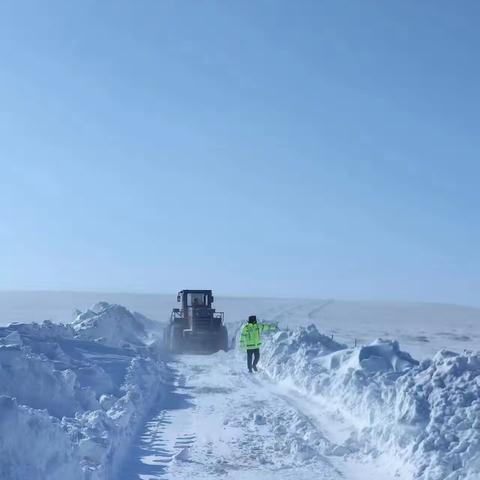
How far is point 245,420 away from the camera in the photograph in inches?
417

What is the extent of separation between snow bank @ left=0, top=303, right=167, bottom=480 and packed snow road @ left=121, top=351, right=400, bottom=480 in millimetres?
453

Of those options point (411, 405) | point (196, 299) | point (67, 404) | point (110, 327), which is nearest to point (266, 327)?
point (196, 299)

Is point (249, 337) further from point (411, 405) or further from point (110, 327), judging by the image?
point (110, 327)

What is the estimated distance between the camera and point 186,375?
54.8ft

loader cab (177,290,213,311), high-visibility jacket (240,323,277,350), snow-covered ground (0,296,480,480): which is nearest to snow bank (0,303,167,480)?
snow-covered ground (0,296,480,480)

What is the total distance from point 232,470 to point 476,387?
351 cm

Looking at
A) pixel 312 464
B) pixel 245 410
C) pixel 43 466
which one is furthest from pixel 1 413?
pixel 245 410

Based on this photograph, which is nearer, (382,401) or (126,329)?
(382,401)

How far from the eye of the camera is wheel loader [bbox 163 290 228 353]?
23266mm

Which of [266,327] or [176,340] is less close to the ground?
[266,327]

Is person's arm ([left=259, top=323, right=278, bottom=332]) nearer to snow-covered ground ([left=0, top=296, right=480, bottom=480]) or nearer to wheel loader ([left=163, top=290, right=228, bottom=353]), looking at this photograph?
wheel loader ([left=163, top=290, right=228, bottom=353])

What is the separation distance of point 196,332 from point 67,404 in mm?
13360

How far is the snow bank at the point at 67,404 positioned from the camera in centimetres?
650

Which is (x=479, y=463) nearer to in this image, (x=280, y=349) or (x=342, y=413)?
(x=342, y=413)
